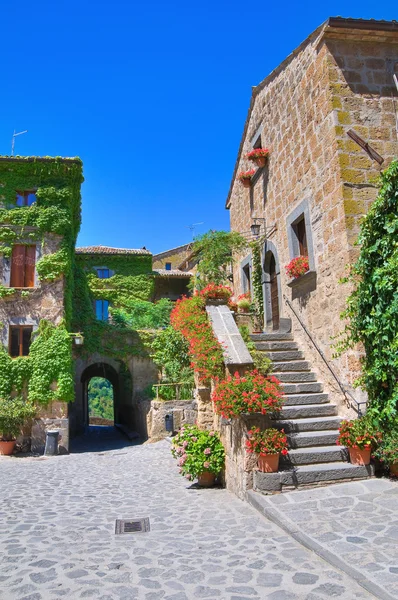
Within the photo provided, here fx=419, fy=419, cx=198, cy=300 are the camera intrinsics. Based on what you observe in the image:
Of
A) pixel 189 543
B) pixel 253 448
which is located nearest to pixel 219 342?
pixel 253 448

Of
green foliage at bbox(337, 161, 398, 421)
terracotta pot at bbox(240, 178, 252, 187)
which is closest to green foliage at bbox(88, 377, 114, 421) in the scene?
terracotta pot at bbox(240, 178, 252, 187)

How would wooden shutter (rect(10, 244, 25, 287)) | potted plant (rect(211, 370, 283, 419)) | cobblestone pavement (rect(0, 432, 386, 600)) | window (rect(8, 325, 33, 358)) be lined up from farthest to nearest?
wooden shutter (rect(10, 244, 25, 287)) → window (rect(8, 325, 33, 358)) → potted plant (rect(211, 370, 283, 419)) → cobblestone pavement (rect(0, 432, 386, 600))

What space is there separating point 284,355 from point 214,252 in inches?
202

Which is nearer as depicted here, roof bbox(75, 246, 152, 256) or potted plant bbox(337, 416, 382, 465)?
potted plant bbox(337, 416, 382, 465)

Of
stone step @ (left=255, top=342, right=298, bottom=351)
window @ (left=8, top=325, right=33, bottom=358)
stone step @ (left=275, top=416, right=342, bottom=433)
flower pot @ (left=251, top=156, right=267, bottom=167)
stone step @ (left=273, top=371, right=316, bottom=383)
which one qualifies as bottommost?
stone step @ (left=275, top=416, right=342, bottom=433)

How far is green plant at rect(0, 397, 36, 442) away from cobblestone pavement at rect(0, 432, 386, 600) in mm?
7503

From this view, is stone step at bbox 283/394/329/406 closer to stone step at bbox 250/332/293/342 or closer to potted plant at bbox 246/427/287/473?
potted plant at bbox 246/427/287/473

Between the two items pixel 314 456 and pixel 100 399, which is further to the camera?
pixel 100 399

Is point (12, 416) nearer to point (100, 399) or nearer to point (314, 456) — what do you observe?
point (314, 456)

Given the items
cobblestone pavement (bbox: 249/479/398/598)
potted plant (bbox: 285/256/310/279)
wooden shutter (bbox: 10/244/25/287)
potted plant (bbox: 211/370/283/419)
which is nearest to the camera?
cobblestone pavement (bbox: 249/479/398/598)

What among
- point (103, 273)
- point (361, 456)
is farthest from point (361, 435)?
point (103, 273)

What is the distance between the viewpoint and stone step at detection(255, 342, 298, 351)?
329 inches

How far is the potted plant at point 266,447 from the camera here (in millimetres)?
5309

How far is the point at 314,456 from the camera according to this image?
568 cm
